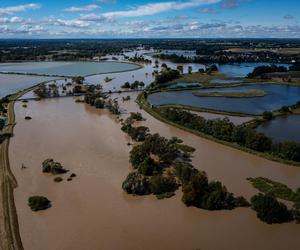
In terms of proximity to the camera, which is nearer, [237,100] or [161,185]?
[161,185]

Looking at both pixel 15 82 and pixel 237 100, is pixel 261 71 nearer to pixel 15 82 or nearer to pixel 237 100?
pixel 237 100

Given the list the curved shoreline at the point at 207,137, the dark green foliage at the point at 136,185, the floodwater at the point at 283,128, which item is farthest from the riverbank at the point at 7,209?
the floodwater at the point at 283,128

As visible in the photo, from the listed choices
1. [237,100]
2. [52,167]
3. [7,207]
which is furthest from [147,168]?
[237,100]

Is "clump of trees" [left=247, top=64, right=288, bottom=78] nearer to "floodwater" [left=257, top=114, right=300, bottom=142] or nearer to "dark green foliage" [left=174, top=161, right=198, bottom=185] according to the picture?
"floodwater" [left=257, top=114, right=300, bottom=142]

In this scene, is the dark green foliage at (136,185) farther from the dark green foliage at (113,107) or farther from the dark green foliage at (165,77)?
the dark green foliage at (165,77)

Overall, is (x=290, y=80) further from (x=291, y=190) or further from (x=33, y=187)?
(x=33, y=187)

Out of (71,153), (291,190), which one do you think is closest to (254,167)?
(291,190)
